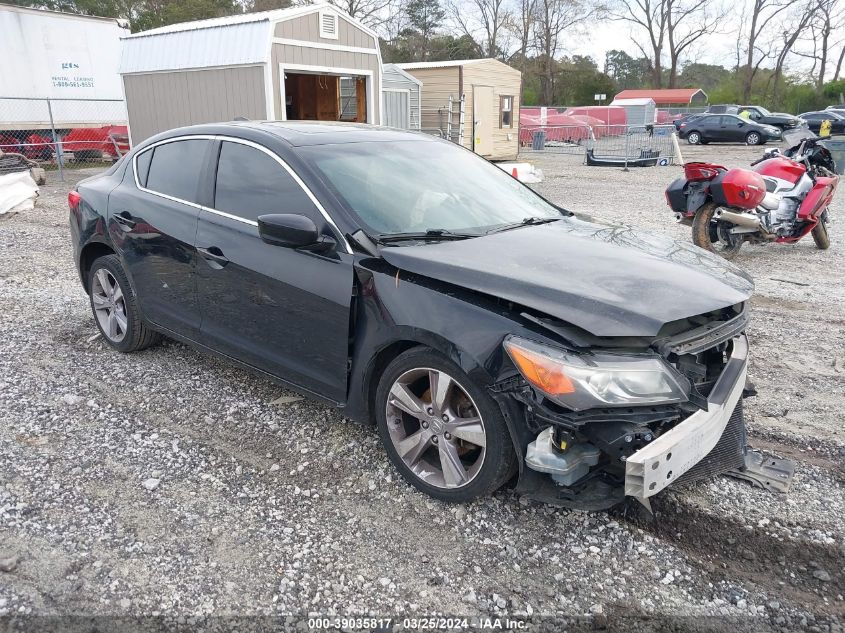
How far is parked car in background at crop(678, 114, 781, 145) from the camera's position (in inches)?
1211

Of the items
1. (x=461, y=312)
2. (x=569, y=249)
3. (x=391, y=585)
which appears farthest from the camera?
(x=569, y=249)

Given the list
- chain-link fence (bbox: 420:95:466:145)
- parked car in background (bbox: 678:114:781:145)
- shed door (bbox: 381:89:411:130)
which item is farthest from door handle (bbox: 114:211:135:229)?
parked car in background (bbox: 678:114:781:145)

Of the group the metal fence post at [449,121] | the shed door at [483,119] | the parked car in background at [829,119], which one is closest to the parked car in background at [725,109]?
the parked car in background at [829,119]

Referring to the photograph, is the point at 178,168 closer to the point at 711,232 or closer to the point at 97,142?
the point at 711,232

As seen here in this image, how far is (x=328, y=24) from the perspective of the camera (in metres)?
15.5

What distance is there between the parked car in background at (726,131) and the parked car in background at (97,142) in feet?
87.4

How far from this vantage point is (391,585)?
2.59 m

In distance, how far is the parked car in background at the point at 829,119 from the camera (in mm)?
32906

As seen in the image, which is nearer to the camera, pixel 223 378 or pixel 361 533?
pixel 361 533

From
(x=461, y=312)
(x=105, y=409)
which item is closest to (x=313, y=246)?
(x=461, y=312)

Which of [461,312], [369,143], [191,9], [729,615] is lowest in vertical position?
[729,615]

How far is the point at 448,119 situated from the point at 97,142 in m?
10.5

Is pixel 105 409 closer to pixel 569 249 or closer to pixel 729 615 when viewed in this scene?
pixel 569 249

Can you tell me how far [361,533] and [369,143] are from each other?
7.26 feet
